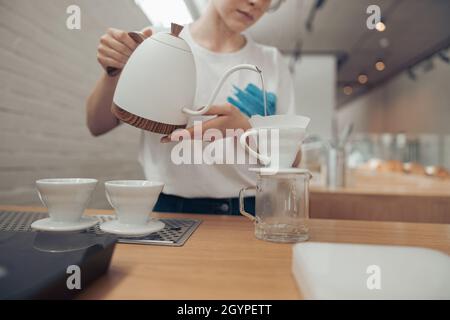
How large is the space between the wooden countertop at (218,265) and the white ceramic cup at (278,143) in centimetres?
14

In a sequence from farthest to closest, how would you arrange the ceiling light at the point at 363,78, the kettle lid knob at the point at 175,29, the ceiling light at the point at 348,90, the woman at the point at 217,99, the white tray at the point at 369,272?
1. the ceiling light at the point at 348,90
2. the ceiling light at the point at 363,78
3. the woman at the point at 217,99
4. the kettle lid knob at the point at 175,29
5. the white tray at the point at 369,272

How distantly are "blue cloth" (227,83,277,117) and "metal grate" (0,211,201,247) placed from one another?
13.2 inches

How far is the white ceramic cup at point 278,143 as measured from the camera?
0.60 metres

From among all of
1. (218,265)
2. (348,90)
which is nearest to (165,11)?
(218,265)

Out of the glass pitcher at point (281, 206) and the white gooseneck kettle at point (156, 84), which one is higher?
the white gooseneck kettle at point (156, 84)

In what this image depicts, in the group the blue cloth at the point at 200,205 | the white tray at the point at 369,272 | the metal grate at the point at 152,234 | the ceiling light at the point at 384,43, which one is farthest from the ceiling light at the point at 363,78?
the white tray at the point at 369,272

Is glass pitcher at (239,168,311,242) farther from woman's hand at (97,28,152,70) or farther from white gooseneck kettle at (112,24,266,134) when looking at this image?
woman's hand at (97,28,152,70)

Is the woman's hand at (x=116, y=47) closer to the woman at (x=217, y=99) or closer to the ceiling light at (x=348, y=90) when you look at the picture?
the woman at (x=217, y=99)

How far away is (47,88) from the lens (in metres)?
1.13

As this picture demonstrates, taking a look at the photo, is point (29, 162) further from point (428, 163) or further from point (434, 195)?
point (428, 163)

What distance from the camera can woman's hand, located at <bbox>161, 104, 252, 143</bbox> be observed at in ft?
2.29

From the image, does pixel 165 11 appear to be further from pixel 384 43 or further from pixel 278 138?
pixel 384 43
